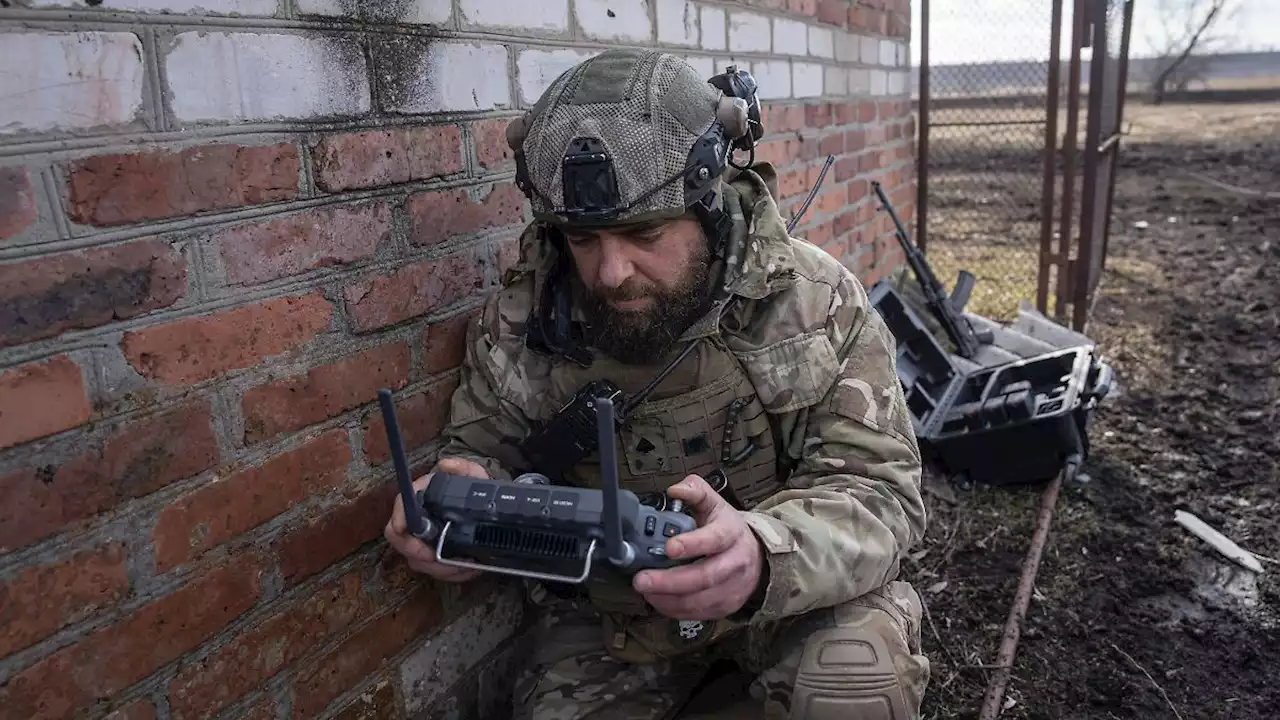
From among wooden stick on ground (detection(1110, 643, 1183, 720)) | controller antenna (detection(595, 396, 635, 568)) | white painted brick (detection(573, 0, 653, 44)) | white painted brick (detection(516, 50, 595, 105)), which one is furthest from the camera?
wooden stick on ground (detection(1110, 643, 1183, 720))

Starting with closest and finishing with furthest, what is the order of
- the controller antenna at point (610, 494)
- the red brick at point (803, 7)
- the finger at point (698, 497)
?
the controller antenna at point (610, 494)
the finger at point (698, 497)
the red brick at point (803, 7)

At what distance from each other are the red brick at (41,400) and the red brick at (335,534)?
43cm

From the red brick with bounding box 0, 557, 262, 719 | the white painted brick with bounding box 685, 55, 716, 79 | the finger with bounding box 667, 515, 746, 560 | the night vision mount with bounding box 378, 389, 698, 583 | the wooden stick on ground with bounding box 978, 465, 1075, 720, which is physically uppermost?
the white painted brick with bounding box 685, 55, 716, 79

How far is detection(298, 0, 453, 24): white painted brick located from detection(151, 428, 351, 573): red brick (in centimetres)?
71

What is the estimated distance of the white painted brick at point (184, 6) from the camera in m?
1.12

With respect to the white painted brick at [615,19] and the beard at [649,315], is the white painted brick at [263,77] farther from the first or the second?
the white painted brick at [615,19]

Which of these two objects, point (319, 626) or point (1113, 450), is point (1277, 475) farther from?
point (319, 626)

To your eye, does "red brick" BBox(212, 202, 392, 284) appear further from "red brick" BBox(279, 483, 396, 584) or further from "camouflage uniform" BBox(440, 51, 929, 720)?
"red brick" BBox(279, 483, 396, 584)

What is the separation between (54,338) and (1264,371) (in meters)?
5.34

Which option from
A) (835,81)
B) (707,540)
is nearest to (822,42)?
(835,81)

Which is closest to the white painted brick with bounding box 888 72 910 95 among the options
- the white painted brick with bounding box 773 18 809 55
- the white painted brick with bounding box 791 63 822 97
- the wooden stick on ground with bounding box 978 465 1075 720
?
the white painted brick with bounding box 791 63 822 97

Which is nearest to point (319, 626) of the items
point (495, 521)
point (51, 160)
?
point (495, 521)

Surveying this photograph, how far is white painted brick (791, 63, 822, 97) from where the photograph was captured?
3428 millimetres

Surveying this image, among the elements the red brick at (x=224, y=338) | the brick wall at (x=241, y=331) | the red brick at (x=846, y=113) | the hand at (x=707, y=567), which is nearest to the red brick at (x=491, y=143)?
the brick wall at (x=241, y=331)
